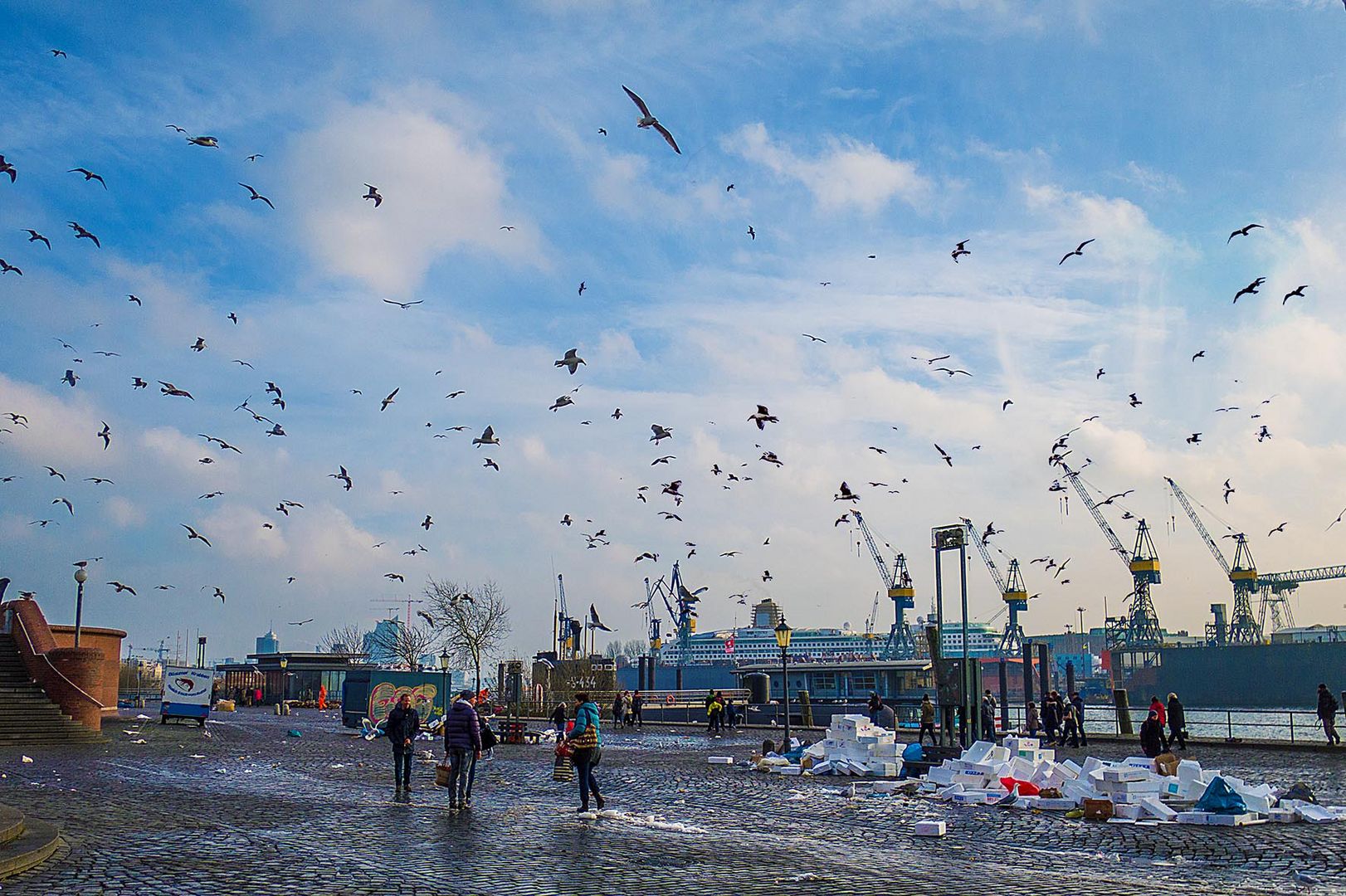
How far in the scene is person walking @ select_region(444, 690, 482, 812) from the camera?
615 inches

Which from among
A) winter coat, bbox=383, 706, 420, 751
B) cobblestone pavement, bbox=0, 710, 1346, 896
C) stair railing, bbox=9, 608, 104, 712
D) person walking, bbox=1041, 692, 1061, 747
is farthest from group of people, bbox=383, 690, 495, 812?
person walking, bbox=1041, 692, 1061, 747

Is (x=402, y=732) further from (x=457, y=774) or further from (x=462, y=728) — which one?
(x=457, y=774)

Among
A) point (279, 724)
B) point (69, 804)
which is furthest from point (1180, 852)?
point (279, 724)

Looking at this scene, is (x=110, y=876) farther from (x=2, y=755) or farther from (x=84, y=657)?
(x=84, y=657)

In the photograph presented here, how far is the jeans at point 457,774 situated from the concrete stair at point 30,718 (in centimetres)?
1821

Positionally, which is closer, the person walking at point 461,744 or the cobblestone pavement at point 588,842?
the cobblestone pavement at point 588,842

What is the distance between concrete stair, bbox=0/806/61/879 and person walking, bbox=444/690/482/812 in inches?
196

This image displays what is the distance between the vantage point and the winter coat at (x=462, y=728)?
52.0ft

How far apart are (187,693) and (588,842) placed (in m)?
35.1

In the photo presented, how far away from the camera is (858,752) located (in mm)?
22406

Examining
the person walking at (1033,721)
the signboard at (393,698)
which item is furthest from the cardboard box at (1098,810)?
the signboard at (393,698)

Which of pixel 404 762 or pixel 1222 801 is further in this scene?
pixel 404 762

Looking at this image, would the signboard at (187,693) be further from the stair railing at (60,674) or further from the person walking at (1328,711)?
the person walking at (1328,711)

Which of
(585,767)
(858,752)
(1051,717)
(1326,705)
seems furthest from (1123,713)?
(585,767)
